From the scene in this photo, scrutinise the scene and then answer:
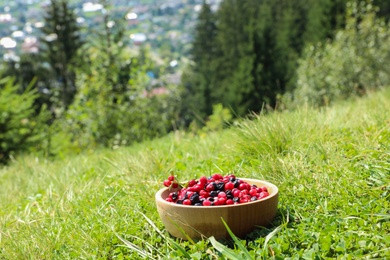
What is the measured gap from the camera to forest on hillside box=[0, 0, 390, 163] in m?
11.7

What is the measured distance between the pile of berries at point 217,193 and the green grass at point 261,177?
24 centimetres

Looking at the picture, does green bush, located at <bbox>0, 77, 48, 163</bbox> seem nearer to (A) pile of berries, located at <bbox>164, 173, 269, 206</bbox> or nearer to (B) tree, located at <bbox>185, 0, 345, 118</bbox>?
(A) pile of berries, located at <bbox>164, 173, 269, 206</bbox>

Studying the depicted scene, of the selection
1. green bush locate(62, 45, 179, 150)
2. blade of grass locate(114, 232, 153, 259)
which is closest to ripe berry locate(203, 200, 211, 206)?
blade of grass locate(114, 232, 153, 259)

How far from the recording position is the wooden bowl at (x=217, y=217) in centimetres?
287

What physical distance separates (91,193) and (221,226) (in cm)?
179

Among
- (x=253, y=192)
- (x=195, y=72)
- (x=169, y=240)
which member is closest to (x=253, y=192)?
(x=253, y=192)

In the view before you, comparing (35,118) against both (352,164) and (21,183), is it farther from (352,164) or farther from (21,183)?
(352,164)

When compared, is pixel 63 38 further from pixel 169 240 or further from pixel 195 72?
pixel 169 240

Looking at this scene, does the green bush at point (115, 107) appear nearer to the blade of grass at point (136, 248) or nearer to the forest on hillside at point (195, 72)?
the forest on hillside at point (195, 72)

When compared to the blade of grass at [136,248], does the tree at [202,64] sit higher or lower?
lower

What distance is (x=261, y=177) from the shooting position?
379cm

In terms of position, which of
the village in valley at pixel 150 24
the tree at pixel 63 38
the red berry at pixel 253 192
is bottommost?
the village in valley at pixel 150 24

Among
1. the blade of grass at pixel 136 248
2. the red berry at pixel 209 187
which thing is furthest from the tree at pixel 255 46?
the blade of grass at pixel 136 248

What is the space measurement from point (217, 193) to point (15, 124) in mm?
8586
